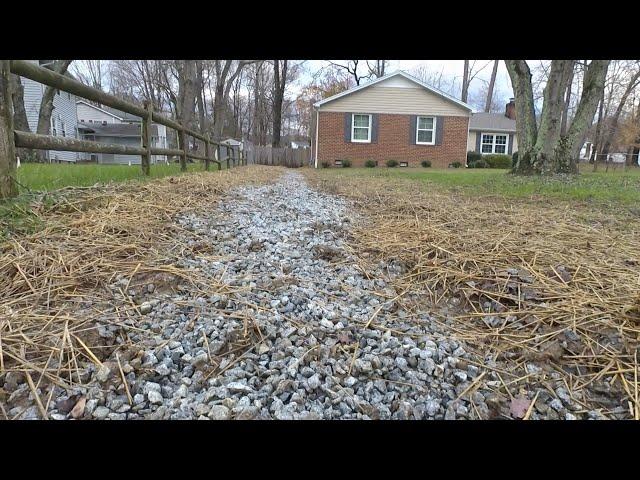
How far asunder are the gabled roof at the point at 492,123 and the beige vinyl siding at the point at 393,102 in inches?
310

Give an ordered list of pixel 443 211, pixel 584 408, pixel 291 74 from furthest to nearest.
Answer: pixel 291 74 → pixel 443 211 → pixel 584 408

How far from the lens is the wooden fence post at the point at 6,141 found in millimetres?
2344

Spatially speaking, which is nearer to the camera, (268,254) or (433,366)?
(433,366)

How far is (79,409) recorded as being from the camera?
1.05 metres

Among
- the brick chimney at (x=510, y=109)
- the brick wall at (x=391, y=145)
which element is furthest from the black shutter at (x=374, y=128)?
the brick chimney at (x=510, y=109)

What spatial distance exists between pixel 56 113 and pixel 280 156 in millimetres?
14218

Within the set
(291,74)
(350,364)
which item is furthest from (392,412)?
(291,74)

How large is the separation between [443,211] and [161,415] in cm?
339

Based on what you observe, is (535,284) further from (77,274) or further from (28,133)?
(28,133)

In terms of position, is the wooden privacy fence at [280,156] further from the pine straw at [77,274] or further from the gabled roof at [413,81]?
the pine straw at [77,274]

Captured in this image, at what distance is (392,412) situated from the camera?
1113mm
